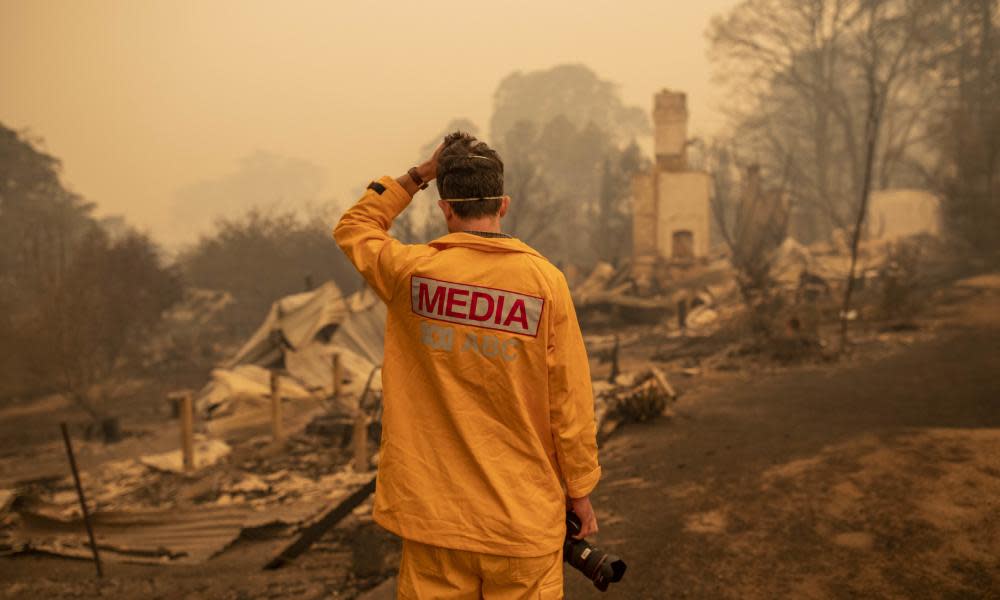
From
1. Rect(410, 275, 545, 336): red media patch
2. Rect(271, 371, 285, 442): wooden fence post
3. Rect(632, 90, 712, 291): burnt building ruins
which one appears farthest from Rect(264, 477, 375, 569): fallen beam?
Rect(632, 90, 712, 291): burnt building ruins

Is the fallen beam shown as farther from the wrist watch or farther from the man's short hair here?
the man's short hair

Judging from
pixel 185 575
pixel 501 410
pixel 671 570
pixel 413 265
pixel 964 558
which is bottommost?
pixel 185 575

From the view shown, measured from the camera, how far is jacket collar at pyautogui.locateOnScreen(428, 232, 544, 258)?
77.7 inches

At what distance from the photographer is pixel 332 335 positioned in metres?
14.3

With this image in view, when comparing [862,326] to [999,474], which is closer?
[999,474]

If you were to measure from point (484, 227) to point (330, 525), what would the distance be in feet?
12.1

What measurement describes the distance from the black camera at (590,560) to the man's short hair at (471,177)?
100 centimetres

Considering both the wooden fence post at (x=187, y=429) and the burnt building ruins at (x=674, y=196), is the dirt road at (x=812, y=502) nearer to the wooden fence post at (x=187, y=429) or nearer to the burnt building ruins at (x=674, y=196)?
the wooden fence post at (x=187, y=429)

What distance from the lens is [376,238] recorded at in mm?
2148

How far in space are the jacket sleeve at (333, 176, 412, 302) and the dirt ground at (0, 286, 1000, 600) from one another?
2381 millimetres

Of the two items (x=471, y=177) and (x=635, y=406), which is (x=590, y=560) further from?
(x=635, y=406)

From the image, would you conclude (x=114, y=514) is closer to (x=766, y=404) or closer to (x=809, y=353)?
(x=766, y=404)

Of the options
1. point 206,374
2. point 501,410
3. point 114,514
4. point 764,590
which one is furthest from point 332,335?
point 501,410

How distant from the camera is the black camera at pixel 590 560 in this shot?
6.88ft
